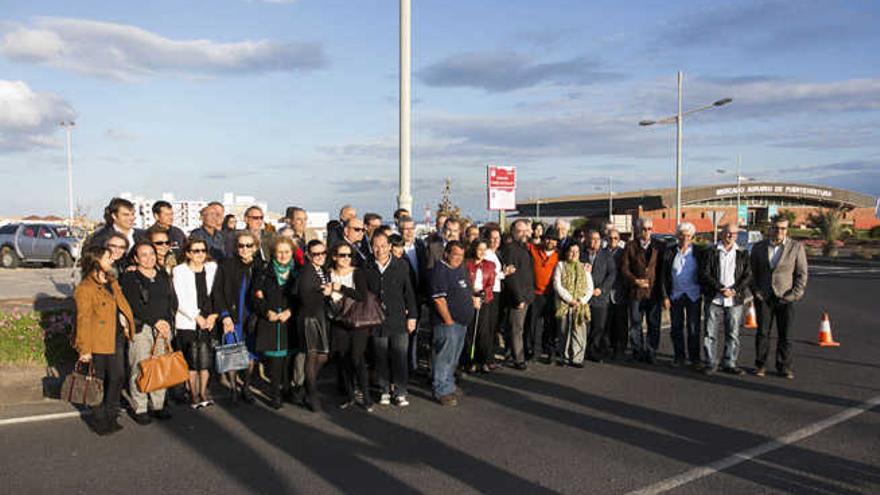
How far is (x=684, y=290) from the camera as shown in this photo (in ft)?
29.0

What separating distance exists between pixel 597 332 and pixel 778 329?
225 centimetres

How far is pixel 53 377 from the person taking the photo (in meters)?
7.83

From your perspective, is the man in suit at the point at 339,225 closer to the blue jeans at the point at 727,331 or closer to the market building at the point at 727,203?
the blue jeans at the point at 727,331

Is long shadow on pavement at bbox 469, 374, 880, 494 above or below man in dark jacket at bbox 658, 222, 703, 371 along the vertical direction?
below

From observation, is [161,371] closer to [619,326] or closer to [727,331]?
[619,326]

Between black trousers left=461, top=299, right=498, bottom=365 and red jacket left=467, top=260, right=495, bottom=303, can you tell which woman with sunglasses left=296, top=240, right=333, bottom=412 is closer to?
red jacket left=467, top=260, right=495, bottom=303

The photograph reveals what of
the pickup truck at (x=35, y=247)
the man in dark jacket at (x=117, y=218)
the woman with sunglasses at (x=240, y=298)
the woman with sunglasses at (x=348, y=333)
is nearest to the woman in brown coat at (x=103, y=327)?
the woman with sunglasses at (x=240, y=298)

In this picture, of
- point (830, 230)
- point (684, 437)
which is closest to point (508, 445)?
point (684, 437)

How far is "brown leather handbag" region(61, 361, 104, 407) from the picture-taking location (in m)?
5.98

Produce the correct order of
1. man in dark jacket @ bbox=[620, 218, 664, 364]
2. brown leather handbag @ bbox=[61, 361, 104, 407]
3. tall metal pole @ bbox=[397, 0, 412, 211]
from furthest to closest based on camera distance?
tall metal pole @ bbox=[397, 0, 412, 211] → man in dark jacket @ bbox=[620, 218, 664, 364] → brown leather handbag @ bbox=[61, 361, 104, 407]

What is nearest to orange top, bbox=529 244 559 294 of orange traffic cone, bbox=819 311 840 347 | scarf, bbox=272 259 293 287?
scarf, bbox=272 259 293 287

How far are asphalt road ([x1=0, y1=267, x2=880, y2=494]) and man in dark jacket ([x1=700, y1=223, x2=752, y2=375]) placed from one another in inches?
16.5

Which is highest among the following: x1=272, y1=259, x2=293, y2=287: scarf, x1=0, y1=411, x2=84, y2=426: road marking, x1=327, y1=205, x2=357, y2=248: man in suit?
x1=327, y1=205, x2=357, y2=248: man in suit

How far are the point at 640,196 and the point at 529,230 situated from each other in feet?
256
